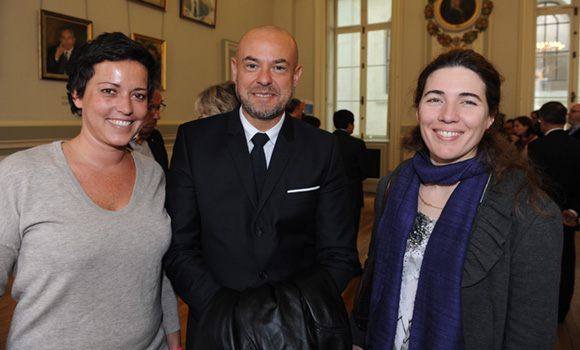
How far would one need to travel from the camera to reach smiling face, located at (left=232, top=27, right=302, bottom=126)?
161 cm

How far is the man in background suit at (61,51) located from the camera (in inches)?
206

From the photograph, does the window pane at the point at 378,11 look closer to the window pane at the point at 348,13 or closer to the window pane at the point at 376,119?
the window pane at the point at 348,13

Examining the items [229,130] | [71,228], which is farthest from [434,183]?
[71,228]

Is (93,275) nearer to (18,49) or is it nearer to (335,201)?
(335,201)

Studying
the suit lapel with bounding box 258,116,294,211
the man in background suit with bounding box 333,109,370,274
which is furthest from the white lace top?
the man in background suit with bounding box 333,109,370,274

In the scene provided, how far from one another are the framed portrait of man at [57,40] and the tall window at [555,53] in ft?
28.4

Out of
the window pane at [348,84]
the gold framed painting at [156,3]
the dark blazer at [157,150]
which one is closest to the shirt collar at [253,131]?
the dark blazer at [157,150]

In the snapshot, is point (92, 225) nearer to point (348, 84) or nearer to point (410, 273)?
point (410, 273)

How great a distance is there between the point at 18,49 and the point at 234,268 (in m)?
4.92

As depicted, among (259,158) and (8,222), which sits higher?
(259,158)

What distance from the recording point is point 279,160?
1.56 m

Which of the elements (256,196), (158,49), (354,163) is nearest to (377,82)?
(158,49)

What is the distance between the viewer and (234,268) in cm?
152

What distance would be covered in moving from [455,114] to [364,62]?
30.7ft
